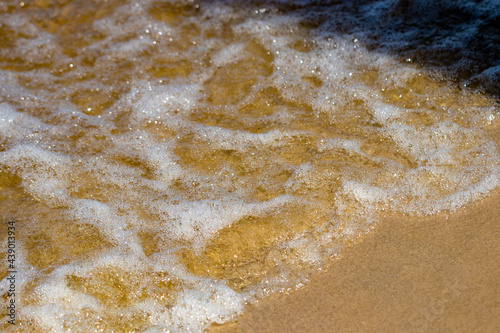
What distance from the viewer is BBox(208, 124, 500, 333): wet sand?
4.22 ft

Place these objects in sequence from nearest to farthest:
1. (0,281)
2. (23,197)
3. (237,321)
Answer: (237,321)
(0,281)
(23,197)

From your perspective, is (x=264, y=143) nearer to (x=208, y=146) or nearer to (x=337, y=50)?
(x=208, y=146)

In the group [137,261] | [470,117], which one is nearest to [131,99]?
[137,261]

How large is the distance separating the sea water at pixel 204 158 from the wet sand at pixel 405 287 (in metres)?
0.06

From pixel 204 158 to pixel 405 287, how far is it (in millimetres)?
915

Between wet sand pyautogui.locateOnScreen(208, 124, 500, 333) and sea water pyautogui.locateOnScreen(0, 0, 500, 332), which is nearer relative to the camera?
wet sand pyautogui.locateOnScreen(208, 124, 500, 333)

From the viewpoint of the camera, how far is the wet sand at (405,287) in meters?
1.29

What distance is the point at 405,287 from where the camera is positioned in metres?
1.36

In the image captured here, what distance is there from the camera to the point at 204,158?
188cm

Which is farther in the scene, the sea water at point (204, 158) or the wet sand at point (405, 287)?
the sea water at point (204, 158)

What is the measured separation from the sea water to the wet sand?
0.06m

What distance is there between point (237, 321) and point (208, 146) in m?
0.81

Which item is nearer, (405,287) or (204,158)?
(405,287)

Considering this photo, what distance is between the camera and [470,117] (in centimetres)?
195
